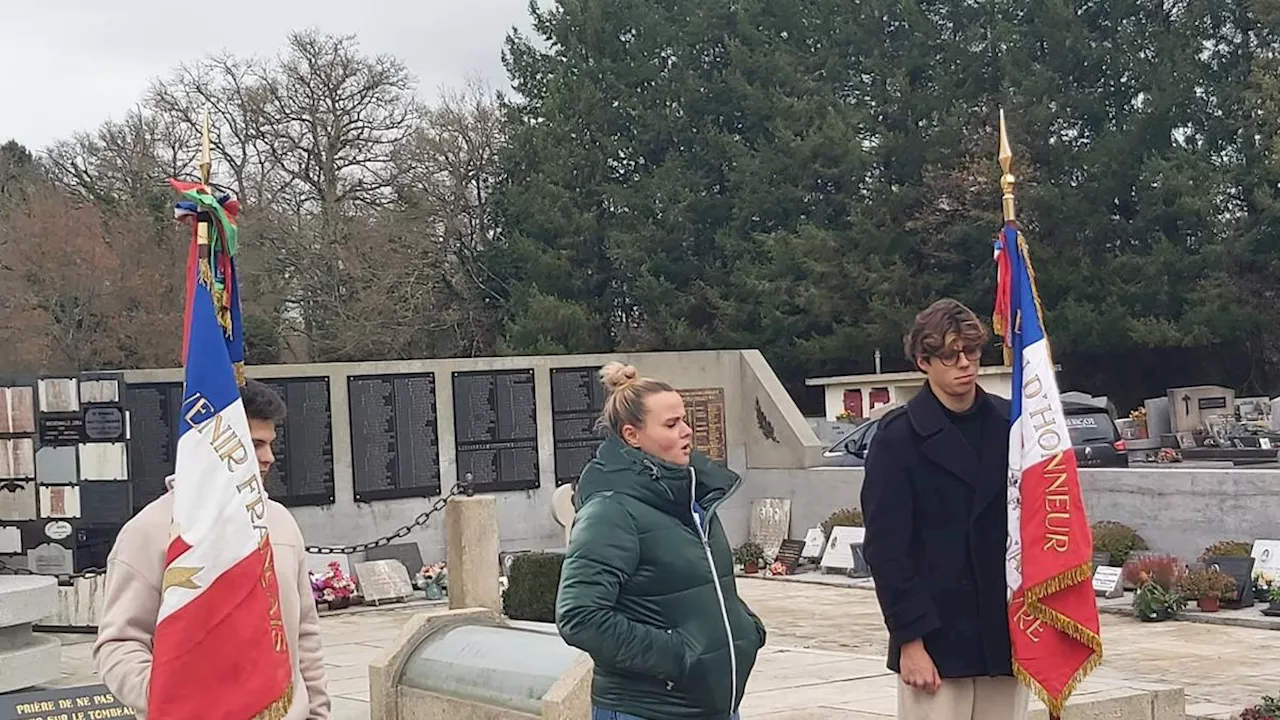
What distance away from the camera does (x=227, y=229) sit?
4016 mm

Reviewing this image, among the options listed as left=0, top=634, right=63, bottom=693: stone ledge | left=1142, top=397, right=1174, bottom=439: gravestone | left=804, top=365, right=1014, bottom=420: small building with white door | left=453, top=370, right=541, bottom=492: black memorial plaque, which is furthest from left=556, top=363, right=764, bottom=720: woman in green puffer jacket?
left=1142, top=397, right=1174, bottom=439: gravestone

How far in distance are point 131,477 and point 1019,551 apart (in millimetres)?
11388

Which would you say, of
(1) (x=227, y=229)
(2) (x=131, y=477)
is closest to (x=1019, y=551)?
(1) (x=227, y=229)

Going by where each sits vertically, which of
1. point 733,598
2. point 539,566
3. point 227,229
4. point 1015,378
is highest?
point 227,229

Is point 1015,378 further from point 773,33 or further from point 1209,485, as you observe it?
point 773,33

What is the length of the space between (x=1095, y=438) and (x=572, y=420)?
250 inches

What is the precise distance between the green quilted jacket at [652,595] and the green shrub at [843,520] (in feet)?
41.9

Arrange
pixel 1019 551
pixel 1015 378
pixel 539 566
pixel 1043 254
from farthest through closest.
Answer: pixel 1043 254
pixel 539 566
pixel 1015 378
pixel 1019 551

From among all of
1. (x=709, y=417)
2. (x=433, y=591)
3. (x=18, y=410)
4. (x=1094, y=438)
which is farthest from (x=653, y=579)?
(x=1094, y=438)

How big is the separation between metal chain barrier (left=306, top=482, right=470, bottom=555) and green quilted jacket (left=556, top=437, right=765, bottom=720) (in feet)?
36.0

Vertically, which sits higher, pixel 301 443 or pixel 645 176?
pixel 645 176

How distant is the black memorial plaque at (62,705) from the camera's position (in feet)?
24.7

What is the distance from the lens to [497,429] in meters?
16.9

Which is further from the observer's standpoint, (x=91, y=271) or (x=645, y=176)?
(x=645, y=176)
